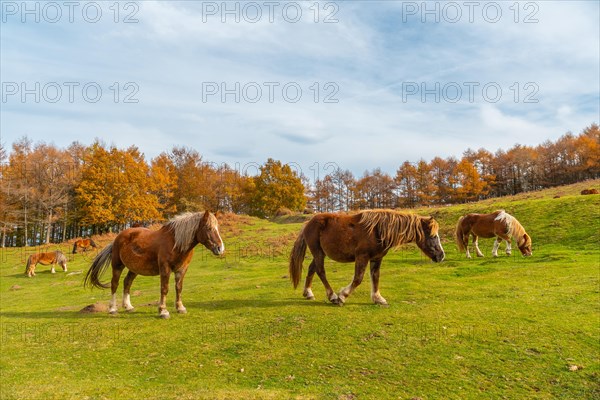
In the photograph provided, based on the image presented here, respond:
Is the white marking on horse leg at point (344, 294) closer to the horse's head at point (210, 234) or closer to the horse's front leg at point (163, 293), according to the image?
the horse's head at point (210, 234)

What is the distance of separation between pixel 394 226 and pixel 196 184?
5083cm

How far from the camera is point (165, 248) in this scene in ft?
28.6

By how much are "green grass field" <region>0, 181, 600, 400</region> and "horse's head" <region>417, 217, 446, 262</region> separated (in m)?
1.16

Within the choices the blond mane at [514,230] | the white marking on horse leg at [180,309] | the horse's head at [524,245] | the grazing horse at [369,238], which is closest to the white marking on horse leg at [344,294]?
the grazing horse at [369,238]

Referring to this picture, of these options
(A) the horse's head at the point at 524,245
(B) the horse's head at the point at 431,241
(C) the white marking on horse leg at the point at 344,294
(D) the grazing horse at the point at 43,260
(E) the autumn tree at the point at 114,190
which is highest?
(E) the autumn tree at the point at 114,190

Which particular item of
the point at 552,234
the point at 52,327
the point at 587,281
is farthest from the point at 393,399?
the point at 552,234

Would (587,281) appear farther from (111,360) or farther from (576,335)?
(111,360)

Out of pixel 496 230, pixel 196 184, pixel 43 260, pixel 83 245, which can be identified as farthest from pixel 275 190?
pixel 496 230

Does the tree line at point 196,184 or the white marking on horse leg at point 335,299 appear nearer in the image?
the white marking on horse leg at point 335,299

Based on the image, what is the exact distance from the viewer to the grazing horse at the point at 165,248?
27.9 feet

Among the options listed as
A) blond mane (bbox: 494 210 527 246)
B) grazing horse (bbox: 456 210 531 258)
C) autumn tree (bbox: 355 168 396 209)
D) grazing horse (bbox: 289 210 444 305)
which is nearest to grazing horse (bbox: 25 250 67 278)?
grazing horse (bbox: 289 210 444 305)

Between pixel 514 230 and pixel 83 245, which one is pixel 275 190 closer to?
pixel 83 245

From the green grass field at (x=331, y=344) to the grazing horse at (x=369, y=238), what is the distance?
34.9 inches

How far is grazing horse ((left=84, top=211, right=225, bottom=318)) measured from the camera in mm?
8516
